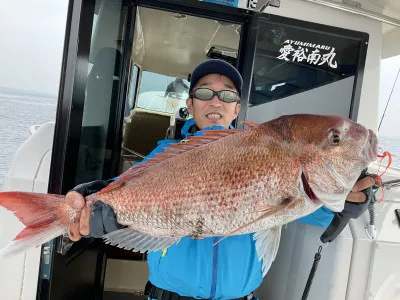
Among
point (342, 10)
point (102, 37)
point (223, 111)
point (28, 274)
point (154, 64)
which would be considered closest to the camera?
point (223, 111)

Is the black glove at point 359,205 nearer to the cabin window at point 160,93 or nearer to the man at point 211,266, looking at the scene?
the man at point 211,266

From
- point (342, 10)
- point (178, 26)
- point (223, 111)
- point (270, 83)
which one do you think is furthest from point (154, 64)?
point (223, 111)

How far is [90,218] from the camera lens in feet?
4.30

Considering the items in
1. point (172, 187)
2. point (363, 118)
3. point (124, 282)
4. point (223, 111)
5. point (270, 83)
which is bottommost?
point (124, 282)

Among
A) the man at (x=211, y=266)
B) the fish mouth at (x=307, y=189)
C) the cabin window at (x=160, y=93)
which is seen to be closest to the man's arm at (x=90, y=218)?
the man at (x=211, y=266)

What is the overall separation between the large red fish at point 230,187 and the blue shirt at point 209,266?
A: 0.41 m

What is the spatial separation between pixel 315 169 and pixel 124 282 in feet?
10.9

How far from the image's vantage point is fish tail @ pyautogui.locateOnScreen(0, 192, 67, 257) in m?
1.23

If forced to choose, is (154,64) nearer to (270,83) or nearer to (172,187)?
(270,83)

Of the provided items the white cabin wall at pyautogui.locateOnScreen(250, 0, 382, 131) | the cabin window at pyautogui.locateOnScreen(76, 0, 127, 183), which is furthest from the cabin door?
the white cabin wall at pyautogui.locateOnScreen(250, 0, 382, 131)

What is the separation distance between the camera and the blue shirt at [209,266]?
66.5 inches

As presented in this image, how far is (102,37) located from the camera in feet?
8.63

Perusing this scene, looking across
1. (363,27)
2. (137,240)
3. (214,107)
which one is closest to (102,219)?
(137,240)

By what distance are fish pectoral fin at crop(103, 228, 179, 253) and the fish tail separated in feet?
0.65
